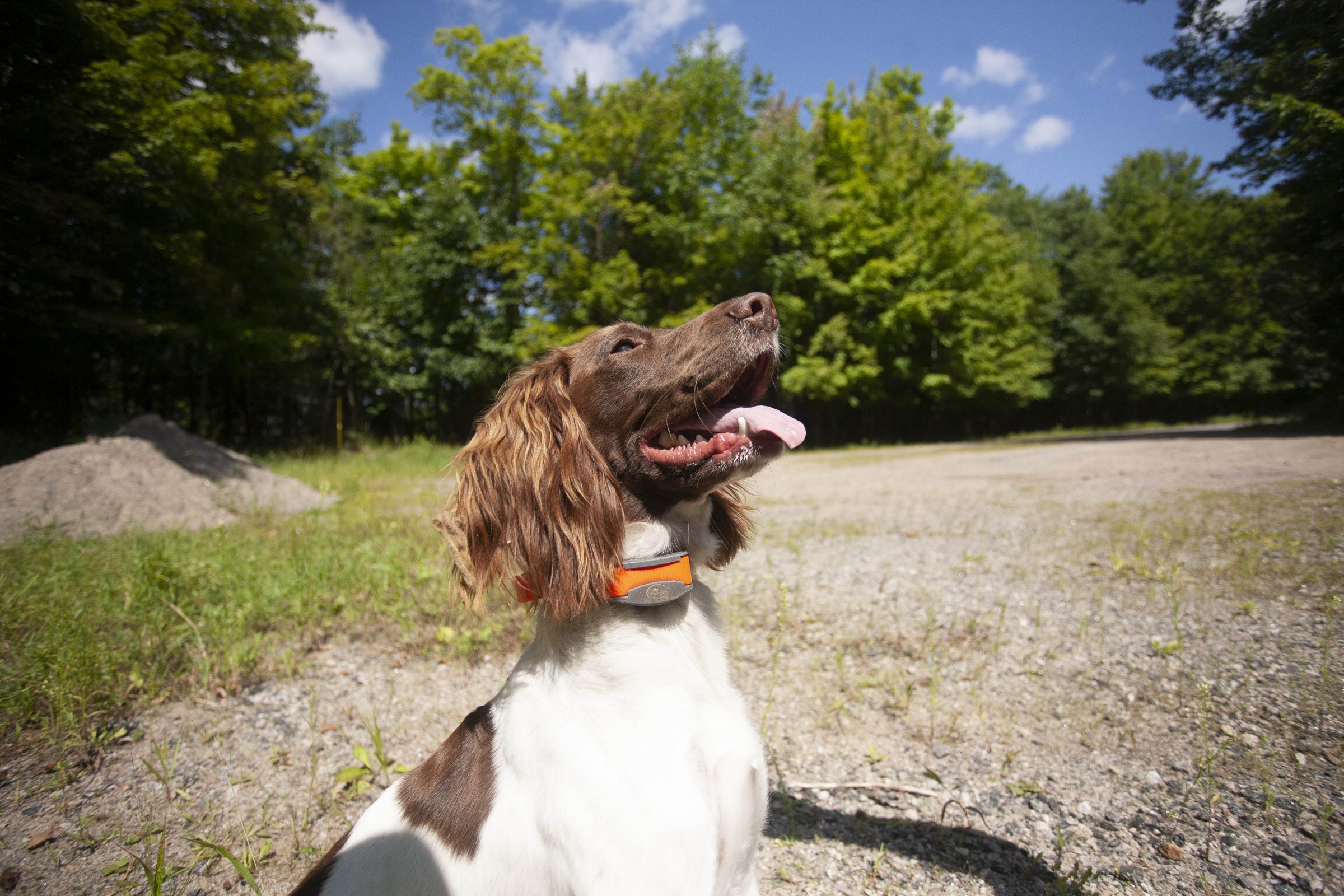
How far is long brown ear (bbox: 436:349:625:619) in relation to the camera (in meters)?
1.81

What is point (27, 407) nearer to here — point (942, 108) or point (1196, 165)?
point (942, 108)

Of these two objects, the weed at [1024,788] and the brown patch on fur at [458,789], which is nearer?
the brown patch on fur at [458,789]

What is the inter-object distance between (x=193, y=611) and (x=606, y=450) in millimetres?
3340

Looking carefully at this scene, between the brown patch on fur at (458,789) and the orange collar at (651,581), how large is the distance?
511 mm

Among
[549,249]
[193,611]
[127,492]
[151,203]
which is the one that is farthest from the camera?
[549,249]

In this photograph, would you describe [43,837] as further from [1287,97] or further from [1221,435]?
[1221,435]

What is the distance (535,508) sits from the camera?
6.28 ft

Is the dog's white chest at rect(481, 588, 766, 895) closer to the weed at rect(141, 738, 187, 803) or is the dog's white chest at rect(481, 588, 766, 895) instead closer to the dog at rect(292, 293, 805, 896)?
the dog at rect(292, 293, 805, 896)

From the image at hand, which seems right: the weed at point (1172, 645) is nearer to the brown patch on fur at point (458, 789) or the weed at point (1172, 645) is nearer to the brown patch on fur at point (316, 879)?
the brown patch on fur at point (458, 789)

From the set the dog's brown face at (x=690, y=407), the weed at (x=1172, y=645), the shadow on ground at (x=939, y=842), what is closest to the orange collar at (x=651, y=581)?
the dog's brown face at (x=690, y=407)

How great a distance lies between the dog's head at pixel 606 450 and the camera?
1.87 meters

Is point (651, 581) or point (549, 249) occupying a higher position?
point (549, 249)

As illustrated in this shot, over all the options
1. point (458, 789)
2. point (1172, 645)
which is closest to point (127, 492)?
point (458, 789)

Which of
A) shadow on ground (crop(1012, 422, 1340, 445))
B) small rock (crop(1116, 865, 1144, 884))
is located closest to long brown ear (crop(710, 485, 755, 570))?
small rock (crop(1116, 865, 1144, 884))
